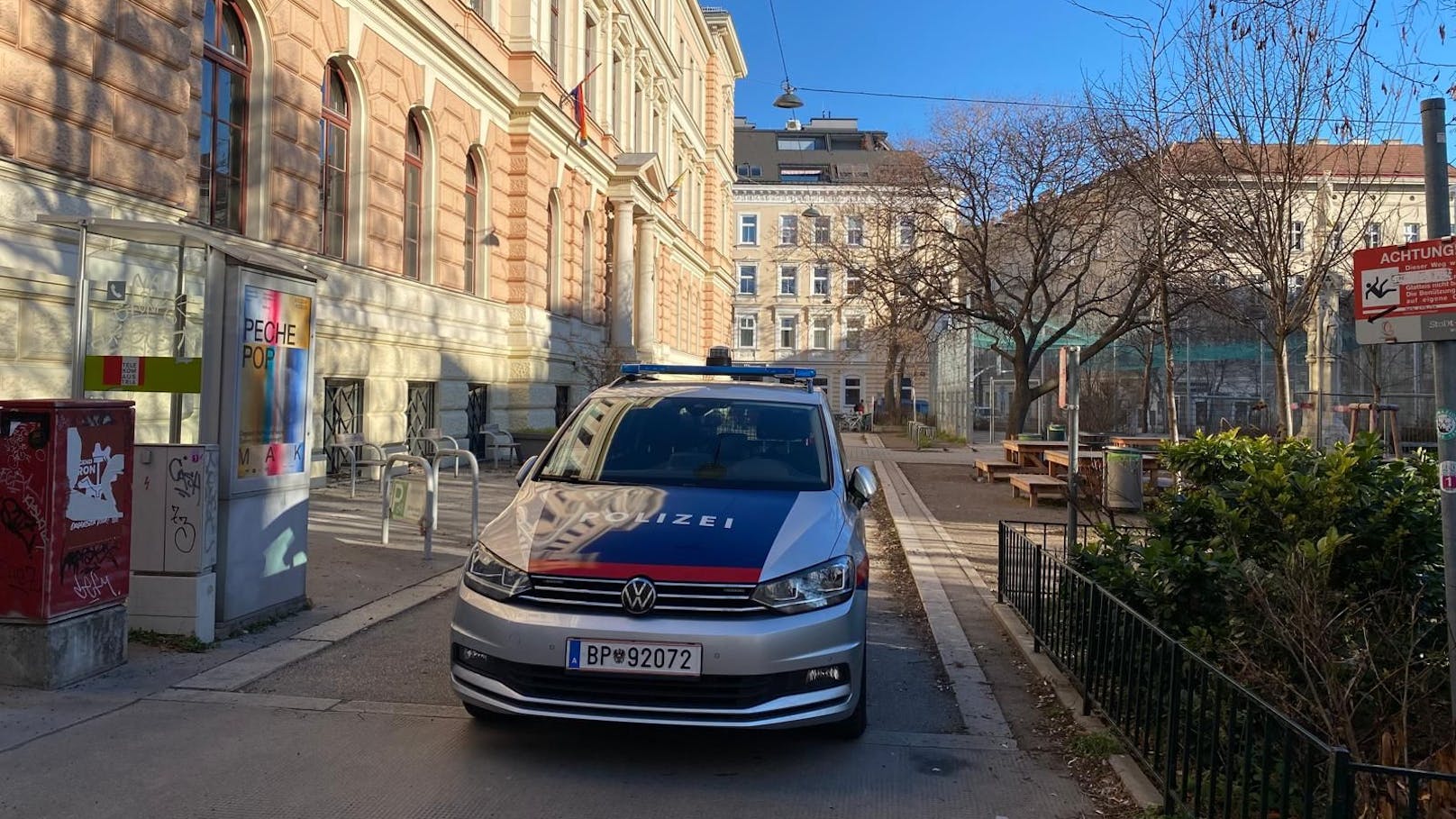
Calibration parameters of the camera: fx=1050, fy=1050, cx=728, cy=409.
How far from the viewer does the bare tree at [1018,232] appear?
23344 mm

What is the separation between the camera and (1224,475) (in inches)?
261

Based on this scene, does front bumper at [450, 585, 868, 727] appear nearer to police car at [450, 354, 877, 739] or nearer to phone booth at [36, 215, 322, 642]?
police car at [450, 354, 877, 739]

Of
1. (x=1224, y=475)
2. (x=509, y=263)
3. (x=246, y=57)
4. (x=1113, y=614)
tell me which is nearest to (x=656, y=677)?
(x=1113, y=614)

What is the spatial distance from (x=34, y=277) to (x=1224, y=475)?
385 inches

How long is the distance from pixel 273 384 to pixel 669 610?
163 inches

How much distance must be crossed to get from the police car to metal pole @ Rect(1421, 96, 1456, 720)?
7.33ft

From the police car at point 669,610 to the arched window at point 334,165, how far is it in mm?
12470

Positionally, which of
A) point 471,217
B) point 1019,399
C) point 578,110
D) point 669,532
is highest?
point 578,110

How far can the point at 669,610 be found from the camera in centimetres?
438

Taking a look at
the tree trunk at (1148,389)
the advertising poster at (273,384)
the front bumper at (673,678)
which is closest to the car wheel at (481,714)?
the front bumper at (673,678)

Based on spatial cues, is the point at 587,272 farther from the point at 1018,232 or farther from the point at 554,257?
the point at 1018,232

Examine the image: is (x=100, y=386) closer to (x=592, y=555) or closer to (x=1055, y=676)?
(x=592, y=555)

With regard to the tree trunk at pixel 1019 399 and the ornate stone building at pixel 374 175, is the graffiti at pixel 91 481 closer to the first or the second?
the ornate stone building at pixel 374 175

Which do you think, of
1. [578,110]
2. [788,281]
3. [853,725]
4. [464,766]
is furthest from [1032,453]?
[788,281]
